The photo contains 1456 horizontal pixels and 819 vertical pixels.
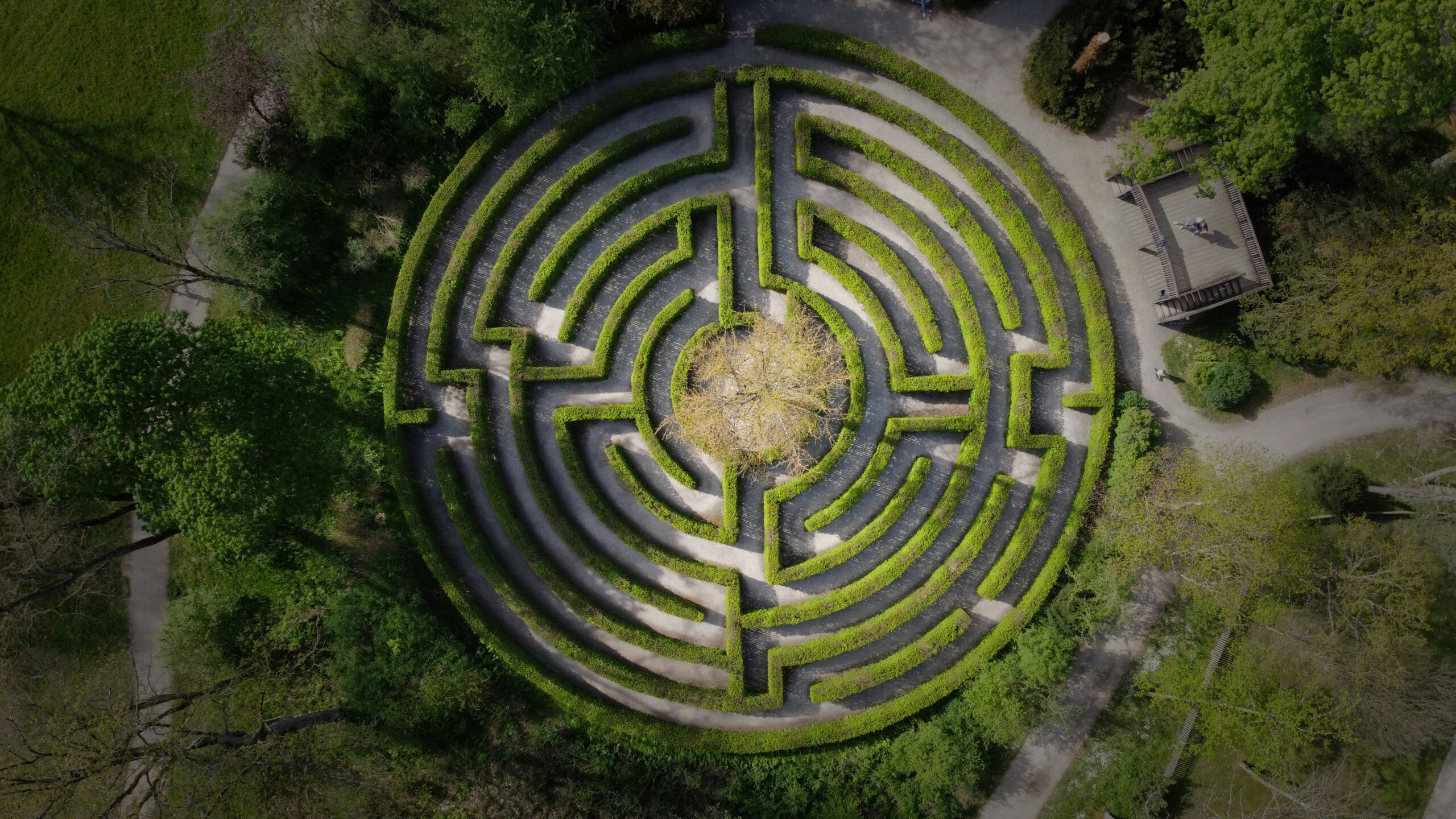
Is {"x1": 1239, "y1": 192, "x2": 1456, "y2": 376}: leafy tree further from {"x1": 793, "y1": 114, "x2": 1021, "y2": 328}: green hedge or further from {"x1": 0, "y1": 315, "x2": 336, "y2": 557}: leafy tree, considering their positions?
{"x1": 0, "y1": 315, "x2": 336, "y2": 557}: leafy tree

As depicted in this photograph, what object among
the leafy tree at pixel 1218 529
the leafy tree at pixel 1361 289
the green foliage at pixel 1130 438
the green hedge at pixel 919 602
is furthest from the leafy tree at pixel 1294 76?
the green hedge at pixel 919 602

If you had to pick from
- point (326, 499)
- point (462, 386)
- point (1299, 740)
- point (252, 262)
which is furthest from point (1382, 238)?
point (252, 262)

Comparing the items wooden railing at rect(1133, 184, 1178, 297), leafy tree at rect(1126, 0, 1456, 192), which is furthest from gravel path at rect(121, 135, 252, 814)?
leafy tree at rect(1126, 0, 1456, 192)

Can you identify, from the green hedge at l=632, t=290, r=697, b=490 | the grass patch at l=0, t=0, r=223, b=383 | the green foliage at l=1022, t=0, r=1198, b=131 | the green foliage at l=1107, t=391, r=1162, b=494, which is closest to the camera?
the green foliage at l=1022, t=0, r=1198, b=131

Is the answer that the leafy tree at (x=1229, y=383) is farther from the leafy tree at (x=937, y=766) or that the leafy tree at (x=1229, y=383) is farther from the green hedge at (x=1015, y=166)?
the leafy tree at (x=937, y=766)

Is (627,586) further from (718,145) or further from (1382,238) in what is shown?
(1382,238)

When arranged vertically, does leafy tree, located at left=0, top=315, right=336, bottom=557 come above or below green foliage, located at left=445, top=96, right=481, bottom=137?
below
